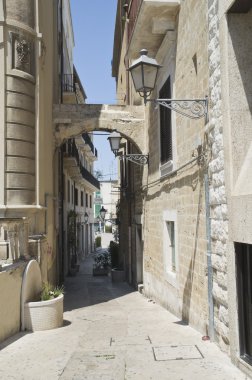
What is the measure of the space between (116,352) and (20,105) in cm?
592

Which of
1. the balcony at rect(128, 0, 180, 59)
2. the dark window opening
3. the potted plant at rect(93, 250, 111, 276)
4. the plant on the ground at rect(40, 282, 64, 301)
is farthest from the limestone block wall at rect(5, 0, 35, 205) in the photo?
the potted plant at rect(93, 250, 111, 276)

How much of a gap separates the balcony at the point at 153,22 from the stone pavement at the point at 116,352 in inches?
224

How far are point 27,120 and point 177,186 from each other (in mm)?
3796

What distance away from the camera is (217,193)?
18.6 ft

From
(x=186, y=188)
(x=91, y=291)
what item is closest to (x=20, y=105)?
(x=186, y=188)

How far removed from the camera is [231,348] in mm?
5004

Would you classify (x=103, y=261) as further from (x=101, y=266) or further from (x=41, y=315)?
(x=41, y=315)

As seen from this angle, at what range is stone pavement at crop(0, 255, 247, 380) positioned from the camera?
4832 millimetres

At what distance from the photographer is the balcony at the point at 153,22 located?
7996mm

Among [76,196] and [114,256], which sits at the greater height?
[76,196]

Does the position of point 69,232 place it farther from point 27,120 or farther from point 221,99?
point 221,99

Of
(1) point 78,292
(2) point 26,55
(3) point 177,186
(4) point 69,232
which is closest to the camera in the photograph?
(3) point 177,186

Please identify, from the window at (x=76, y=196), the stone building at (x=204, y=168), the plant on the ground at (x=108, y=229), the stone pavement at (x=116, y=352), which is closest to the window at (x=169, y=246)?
the stone building at (x=204, y=168)

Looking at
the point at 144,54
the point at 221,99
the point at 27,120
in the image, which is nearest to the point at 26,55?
the point at 27,120
